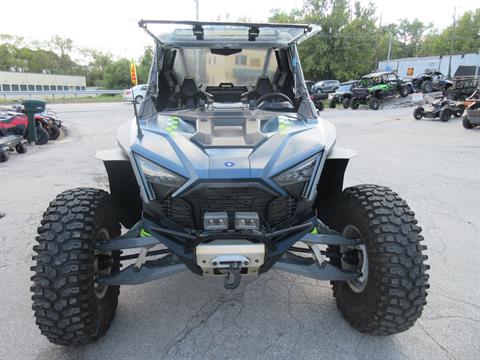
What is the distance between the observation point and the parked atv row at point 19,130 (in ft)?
29.6


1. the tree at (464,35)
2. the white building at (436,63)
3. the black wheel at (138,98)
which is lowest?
the black wheel at (138,98)

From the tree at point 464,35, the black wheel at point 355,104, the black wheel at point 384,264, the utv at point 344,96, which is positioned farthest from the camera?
the tree at point 464,35

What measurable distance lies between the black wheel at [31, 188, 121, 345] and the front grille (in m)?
0.53

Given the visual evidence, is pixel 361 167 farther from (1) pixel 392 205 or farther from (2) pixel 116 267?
(2) pixel 116 267

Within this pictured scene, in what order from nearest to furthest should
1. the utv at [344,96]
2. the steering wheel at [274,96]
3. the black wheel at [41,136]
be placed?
the steering wheel at [274,96], the black wheel at [41,136], the utv at [344,96]

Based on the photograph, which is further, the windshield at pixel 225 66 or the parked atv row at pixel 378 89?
the parked atv row at pixel 378 89

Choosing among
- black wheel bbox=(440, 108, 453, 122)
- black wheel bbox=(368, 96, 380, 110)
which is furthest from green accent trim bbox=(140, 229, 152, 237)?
black wheel bbox=(368, 96, 380, 110)

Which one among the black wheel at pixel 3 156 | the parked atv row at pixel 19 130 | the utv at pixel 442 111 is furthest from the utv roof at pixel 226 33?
the utv at pixel 442 111

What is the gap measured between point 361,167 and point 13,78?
68344mm

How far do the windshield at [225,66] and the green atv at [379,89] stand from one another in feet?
65.5

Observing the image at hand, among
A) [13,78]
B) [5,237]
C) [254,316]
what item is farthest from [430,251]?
[13,78]

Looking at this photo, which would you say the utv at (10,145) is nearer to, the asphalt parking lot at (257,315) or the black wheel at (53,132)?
the black wheel at (53,132)

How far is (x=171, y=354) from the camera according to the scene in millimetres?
2465

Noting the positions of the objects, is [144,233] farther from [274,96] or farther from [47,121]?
[47,121]
